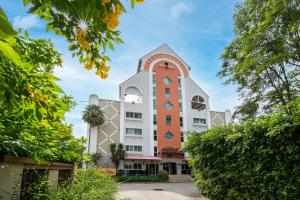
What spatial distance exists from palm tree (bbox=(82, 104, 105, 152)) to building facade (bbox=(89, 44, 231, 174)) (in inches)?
35.2

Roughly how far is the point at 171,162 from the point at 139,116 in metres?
7.83

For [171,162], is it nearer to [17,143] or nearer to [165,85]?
[165,85]

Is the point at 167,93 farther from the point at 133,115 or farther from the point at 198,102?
the point at 133,115

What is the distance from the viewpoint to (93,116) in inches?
1179

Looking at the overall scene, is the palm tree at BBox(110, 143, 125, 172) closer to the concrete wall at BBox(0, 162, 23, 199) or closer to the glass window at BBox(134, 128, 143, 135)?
the glass window at BBox(134, 128, 143, 135)

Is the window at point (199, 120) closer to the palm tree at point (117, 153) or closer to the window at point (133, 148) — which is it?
the window at point (133, 148)

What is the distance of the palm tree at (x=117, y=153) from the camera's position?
29.2 metres

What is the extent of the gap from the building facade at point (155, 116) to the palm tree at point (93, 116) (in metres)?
0.90

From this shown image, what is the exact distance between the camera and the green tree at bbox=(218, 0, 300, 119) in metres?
10.8

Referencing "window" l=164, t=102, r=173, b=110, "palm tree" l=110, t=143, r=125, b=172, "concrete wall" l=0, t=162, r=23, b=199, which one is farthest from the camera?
"window" l=164, t=102, r=173, b=110

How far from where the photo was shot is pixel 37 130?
3.11 meters

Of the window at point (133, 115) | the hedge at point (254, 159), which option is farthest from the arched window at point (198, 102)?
the hedge at point (254, 159)

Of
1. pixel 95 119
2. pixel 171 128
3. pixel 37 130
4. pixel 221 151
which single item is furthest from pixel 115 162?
pixel 37 130

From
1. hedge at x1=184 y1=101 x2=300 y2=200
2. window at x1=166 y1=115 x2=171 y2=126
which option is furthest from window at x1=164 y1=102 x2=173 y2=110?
hedge at x1=184 y1=101 x2=300 y2=200
